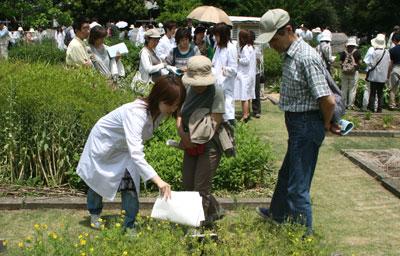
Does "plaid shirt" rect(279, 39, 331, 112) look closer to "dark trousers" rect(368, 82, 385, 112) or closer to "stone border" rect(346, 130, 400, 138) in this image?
"stone border" rect(346, 130, 400, 138)

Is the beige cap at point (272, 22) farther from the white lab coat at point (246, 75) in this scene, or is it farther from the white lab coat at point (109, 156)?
the white lab coat at point (246, 75)

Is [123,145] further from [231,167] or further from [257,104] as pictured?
[257,104]

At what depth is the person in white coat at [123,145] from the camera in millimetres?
3904

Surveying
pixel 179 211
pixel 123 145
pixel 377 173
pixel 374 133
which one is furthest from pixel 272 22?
pixel 374 133

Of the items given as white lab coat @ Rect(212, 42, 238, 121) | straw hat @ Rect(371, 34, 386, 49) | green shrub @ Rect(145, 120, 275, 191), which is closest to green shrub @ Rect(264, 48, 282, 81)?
straw hat @ Rect(371, 34, 386, 49)

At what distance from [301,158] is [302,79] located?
0.59 meters

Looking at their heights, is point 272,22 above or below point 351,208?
above

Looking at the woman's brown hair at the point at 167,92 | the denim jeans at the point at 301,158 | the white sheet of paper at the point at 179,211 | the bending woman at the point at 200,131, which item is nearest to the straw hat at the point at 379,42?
the denim jeans at the point at 301,158

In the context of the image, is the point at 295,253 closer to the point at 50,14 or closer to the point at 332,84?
the point at 332,84

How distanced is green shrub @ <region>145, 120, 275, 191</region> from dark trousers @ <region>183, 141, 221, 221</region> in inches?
43.1

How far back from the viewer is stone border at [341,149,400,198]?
6125 mm

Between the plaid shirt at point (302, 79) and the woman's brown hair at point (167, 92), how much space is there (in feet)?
2.63

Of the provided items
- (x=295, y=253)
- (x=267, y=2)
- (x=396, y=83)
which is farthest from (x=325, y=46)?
(x=267, y=2)

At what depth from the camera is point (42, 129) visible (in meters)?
5.68
